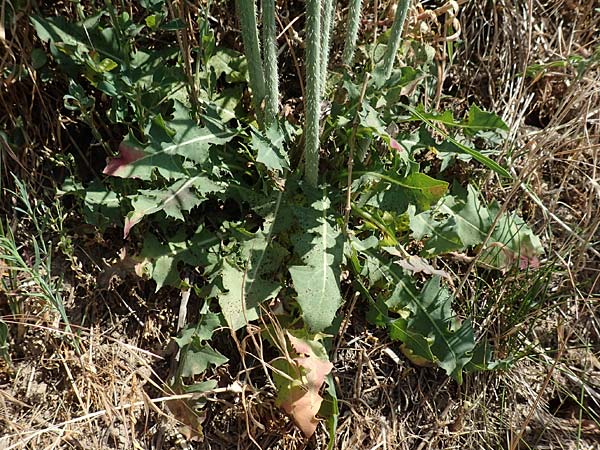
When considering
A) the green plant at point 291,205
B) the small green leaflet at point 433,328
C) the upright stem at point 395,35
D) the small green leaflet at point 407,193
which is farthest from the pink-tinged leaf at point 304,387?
the upright stem at point 395,35

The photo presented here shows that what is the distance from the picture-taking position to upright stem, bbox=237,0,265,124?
1867mm

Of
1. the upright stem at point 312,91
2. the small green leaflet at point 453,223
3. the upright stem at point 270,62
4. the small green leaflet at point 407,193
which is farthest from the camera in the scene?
the small green leaflet at point 453,223

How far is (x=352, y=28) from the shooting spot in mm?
2018

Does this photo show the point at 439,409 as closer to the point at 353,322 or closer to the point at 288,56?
the point at 353,322

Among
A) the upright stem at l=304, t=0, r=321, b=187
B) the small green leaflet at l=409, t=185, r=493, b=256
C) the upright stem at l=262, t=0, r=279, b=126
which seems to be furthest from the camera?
the small green leaflet at l=409, t=185, r=493, b=256

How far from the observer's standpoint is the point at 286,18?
237 cm

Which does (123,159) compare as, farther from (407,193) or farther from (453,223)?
(453,223)

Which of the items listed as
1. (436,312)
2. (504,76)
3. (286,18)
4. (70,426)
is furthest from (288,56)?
(70,426)

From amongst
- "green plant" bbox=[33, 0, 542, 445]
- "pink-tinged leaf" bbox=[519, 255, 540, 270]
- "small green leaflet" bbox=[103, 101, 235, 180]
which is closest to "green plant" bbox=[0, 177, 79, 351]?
"green plant" bbox=[33, 0, 542, 445]

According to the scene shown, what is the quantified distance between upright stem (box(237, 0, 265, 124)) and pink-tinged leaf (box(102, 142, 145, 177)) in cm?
40

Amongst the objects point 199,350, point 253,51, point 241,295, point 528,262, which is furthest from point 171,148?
point 528,262

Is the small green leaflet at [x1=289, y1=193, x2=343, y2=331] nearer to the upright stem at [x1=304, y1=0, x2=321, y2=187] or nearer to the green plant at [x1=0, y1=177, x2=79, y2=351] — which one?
the upright stem at [x1=304, y1=0, x2=321, y2=187]

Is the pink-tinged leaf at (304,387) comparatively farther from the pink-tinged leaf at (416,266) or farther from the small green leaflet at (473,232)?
the small green leaflet at (473,232)

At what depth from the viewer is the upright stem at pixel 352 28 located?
6.47 ft
